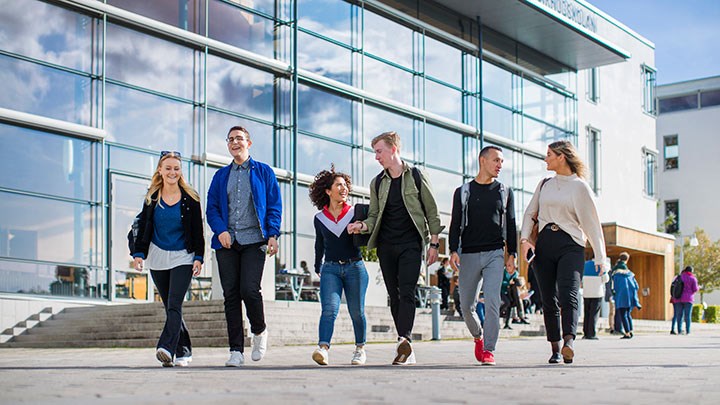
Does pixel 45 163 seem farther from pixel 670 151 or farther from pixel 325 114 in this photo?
pixel 670 151

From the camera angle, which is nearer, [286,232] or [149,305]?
[149,305]

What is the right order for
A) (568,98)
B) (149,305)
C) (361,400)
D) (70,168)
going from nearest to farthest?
(361,400) < (149,305) < (70,168) < (568,98)

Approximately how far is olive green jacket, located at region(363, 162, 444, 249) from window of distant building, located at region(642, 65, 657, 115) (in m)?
34.1

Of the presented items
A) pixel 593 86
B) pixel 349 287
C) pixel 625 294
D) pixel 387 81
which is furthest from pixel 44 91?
pixel 593 86

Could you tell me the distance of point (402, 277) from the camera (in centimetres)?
859

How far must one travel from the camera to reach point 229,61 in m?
23.9

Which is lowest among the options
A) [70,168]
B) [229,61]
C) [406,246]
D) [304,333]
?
[304,333]

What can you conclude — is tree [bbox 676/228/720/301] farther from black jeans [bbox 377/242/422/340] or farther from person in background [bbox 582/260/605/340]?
black jeans [bbox 377/242/422/340]

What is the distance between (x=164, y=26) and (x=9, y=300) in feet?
22.2

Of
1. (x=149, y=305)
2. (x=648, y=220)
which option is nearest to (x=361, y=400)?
(x=149, y=305)

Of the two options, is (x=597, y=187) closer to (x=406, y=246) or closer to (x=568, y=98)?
(x=568, y=98)

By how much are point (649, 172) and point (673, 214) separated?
2129 cm

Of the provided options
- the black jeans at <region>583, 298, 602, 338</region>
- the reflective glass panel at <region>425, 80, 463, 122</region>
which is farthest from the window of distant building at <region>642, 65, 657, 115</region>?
the black jeans at <region>583, 298, 602, 338</region>

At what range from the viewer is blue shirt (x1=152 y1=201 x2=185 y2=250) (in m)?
8.55
